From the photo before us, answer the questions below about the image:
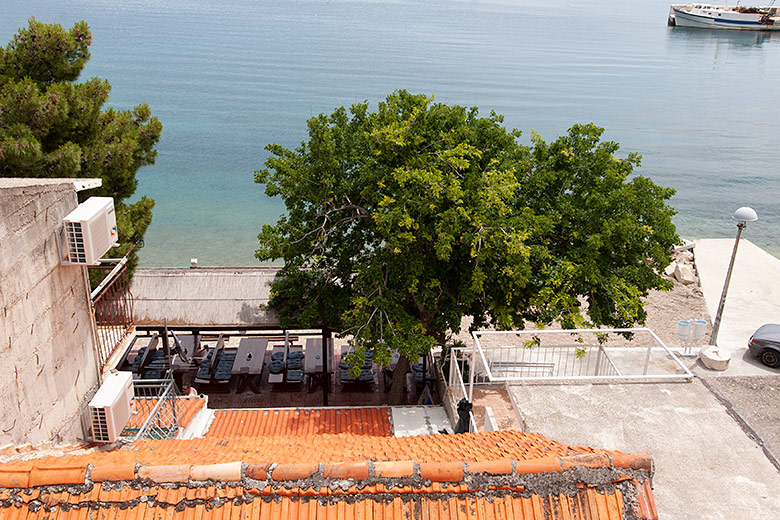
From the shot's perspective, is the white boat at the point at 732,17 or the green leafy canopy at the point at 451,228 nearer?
the green leafy canopy at the point at 451,228

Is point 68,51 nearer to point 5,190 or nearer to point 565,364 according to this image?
point 5,190

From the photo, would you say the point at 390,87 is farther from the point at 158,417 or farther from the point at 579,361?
the point at 158,417

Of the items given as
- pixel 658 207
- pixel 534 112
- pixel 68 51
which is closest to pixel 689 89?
pixel 534 112

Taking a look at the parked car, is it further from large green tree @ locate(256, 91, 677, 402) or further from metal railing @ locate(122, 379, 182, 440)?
metal railing @ locate(122, 379, 182, 440)

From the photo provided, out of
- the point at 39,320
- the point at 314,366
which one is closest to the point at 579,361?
the point at 314,366

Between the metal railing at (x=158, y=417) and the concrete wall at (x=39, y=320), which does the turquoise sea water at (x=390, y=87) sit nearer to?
the metal railing at (x=158, y=417)

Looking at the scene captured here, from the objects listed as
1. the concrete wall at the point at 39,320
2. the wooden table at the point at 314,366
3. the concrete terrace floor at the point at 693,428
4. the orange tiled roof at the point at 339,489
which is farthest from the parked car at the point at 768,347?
the concrete wall at the point at 39,320
